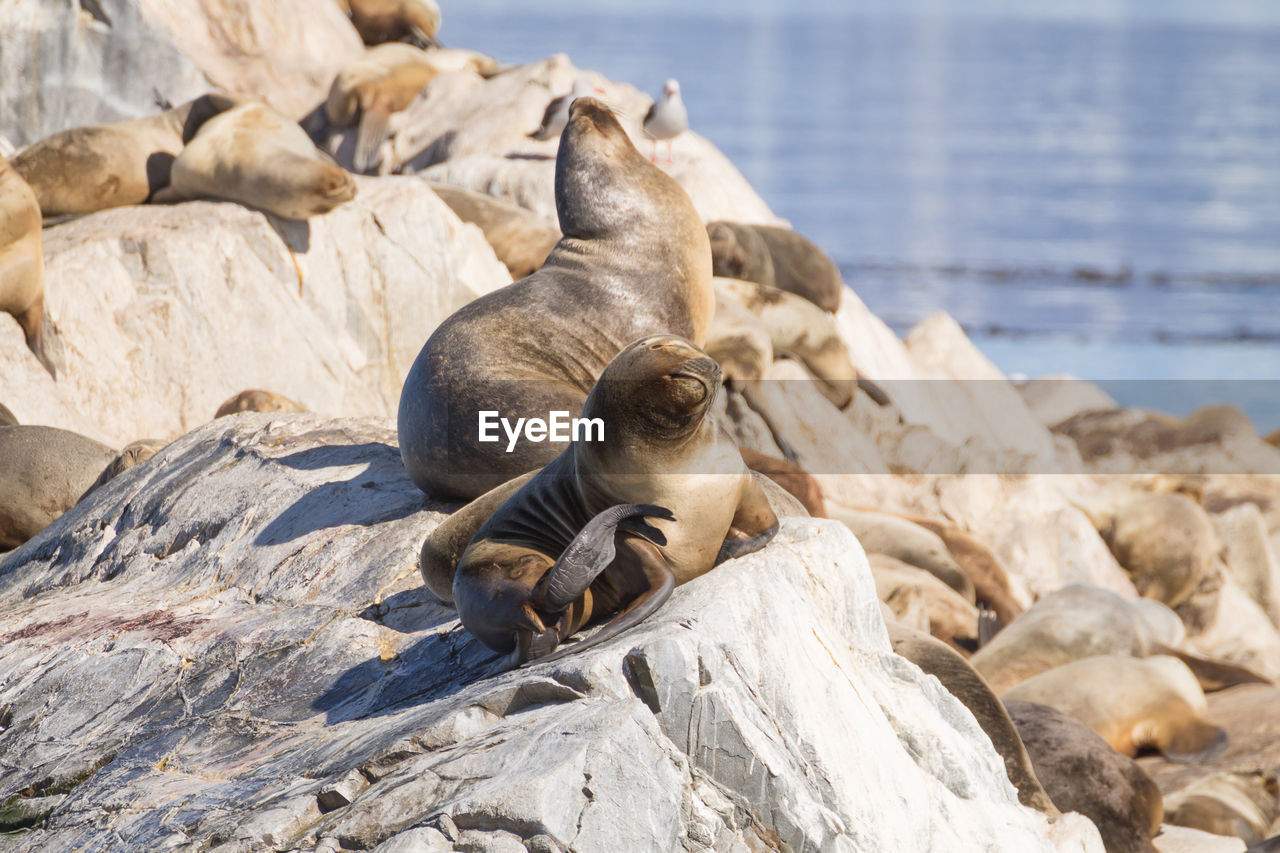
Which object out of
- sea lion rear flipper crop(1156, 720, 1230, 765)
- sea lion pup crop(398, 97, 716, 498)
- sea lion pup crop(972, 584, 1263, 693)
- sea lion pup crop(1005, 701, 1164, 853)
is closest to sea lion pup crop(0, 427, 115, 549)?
sea lion pup crop(398, 97, 716, 498)

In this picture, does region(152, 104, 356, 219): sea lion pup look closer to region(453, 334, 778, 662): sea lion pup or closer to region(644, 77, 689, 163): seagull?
region(644, 77, 689, 163): seagull

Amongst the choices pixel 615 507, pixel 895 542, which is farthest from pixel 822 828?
pixel 895 542

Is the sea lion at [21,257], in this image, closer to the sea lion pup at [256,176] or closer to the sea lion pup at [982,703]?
the sea lion pup at [256,176]

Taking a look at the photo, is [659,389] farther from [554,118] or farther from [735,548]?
[554,118]

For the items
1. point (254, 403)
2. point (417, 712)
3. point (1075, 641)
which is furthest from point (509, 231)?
point (417, 712)

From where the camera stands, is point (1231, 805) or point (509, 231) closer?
point (1231, 805)

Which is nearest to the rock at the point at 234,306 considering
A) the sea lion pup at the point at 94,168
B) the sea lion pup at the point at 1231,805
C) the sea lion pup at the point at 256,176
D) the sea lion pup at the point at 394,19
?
the sea lion pup at the point at 256,176

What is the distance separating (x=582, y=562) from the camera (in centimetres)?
343

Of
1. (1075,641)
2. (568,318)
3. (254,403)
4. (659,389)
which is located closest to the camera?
(659,389)

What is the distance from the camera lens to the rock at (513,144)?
41.7ft

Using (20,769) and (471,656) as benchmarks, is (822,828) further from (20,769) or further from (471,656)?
(20,769)

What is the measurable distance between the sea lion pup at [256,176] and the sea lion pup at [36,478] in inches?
118

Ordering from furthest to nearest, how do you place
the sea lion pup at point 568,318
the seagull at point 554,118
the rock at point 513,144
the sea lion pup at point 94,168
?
the seagull at point 554,118
the rock at point 513,144
the sea lion pup at point 94,168
the sea lion pup at point 568,318

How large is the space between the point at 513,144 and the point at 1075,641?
7219 mm
